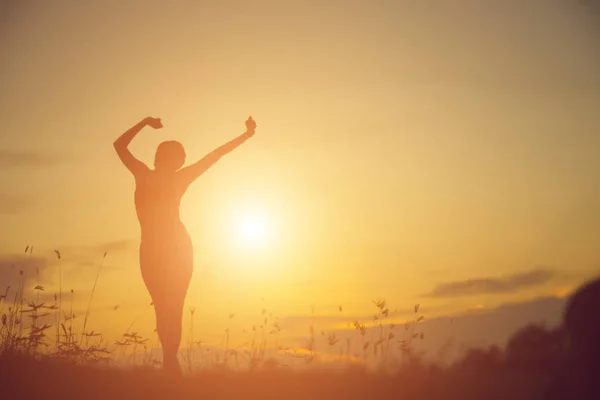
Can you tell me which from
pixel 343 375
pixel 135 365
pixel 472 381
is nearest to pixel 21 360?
pixel 135 365

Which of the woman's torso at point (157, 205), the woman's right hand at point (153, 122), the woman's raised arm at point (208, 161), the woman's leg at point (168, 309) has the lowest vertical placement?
the woman's leg at point (168, 309)

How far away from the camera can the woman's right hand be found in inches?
447

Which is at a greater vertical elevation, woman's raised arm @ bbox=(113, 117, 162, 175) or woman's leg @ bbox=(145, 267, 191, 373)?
woman's raised arm @ bbox=(113, 117, 162, 175)

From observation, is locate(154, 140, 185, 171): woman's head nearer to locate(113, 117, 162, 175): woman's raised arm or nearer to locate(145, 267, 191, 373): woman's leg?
locate(113, 117, 162, 175): woman's raised arm

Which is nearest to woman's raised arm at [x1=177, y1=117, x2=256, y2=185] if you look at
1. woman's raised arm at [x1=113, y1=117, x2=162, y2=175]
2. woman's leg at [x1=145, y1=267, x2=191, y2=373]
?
woman's raised arm at [x1=113, y1=117, x2=162, y2=175]

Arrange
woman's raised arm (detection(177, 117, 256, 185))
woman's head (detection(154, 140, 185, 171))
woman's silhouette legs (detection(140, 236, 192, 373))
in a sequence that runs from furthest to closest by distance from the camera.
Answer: woman's raised arm (detection(177, 117, 256, 185)), woman's head (detection(154, 140, 185, 171)), woman's silhouette legs (detection(140, 236, 192, 373))

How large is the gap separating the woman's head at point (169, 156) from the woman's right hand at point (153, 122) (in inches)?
17.9

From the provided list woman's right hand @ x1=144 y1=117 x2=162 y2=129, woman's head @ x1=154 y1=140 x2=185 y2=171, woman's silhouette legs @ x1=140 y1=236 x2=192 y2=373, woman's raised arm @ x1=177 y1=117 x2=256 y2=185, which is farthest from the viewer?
woman's right hand @ x1=144 y1=117 x2=162 y2=129

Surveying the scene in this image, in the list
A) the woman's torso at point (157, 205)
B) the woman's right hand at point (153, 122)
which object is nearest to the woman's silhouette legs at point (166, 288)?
the woman's torso at point (157, 205)

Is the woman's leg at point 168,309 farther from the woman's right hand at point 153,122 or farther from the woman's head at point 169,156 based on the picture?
the woman's right hand at point 153,122

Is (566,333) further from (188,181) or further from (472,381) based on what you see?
(188,181)

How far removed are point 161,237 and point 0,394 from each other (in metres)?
3.03

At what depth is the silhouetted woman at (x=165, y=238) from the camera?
1079 cm

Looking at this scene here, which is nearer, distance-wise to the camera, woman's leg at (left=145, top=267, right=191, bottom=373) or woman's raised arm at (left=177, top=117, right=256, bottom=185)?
woman's leg at (left=145, top=267, right=191, bottom=373)
